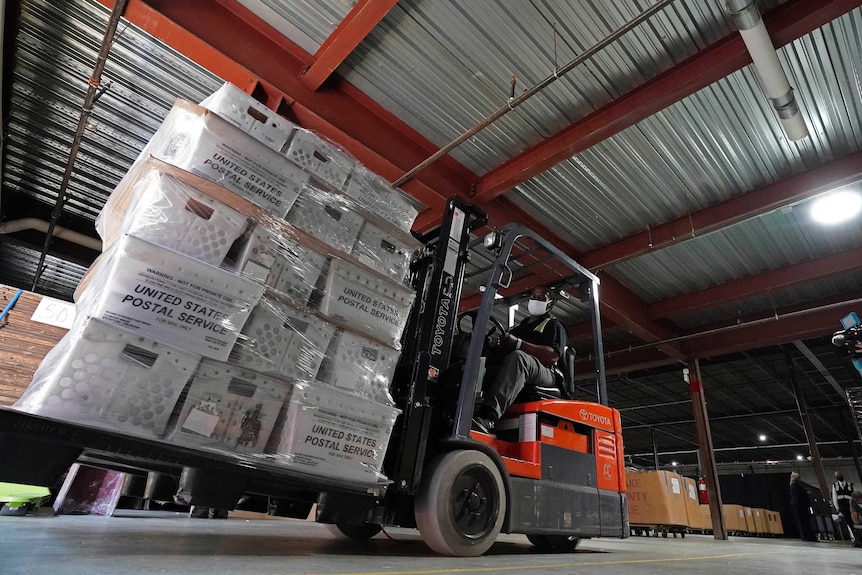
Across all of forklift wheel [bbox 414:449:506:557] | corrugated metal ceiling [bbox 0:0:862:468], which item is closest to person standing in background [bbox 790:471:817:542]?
corrugated metal ceiling [bbox 0:0:862:468]

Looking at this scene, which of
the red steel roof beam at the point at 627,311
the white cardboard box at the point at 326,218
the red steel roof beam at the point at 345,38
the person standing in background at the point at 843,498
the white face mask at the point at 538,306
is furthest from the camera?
the person standing in background at the point at 843,498

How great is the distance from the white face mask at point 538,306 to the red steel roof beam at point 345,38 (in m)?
2.98

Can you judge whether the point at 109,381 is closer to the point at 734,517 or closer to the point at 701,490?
the point at 701,490

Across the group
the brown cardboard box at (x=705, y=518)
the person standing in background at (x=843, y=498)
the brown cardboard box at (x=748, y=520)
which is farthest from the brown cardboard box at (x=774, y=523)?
the person standing in background at (x=843, y=498)

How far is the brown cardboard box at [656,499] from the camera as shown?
957cm

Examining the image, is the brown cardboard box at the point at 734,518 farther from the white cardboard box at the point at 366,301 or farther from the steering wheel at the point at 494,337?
the white cardboard box at the point at 366,301

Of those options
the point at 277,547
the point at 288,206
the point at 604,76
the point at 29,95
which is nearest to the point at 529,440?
the point at 277,547

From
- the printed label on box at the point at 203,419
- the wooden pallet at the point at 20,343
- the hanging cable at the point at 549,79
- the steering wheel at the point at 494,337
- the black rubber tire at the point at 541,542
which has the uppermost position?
the hanging cable at the point at 549,79

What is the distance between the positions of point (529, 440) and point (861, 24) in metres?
4.80

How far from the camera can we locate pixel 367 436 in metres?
2.44

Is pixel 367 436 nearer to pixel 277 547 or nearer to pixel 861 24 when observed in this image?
pixel 277 547

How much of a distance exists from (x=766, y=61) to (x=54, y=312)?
595 centimetres

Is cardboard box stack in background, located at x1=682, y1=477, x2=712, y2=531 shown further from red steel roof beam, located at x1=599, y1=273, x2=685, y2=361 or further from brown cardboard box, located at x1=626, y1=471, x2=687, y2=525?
red steel roof beam, located at x1=599, y1=273, x2=685, y2=361

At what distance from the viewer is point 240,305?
211cm
